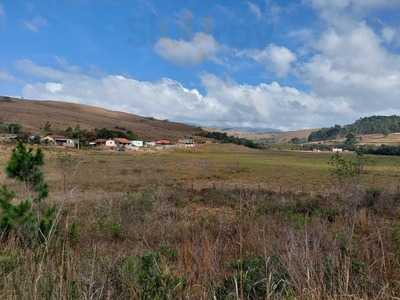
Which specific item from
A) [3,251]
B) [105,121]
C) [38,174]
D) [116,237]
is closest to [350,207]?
[116,237]

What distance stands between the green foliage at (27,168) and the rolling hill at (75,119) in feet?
356

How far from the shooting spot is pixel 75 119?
452ft

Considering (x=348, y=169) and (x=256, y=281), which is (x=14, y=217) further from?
(x=348, y=169)

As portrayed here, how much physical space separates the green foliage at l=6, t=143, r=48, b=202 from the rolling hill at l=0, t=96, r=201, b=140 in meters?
109

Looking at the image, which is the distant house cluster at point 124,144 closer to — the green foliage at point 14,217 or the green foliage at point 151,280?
the green foliage at point 14,217

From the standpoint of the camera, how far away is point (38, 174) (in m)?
8.32

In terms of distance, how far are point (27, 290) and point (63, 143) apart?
101 meters

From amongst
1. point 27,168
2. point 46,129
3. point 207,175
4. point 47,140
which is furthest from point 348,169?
point 46,129

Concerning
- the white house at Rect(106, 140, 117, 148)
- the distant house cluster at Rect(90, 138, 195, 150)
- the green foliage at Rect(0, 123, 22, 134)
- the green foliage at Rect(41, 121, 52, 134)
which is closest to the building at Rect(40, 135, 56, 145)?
the distant house cluster at Rect(90, 138, 195, 150)

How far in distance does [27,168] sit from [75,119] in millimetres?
138272

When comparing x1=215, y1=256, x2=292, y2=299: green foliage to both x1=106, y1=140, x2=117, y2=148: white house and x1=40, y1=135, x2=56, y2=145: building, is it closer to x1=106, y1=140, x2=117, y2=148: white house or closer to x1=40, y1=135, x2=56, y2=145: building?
x1=40, y1=135, x2=56, y2=145: building

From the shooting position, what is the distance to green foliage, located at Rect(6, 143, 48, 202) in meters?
7.91

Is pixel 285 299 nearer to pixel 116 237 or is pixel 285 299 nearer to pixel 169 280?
pixel 169 280

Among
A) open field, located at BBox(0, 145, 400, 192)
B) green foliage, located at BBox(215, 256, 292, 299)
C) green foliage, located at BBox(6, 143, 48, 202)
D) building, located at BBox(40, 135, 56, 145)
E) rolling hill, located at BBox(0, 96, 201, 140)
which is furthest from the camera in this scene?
rolling hill, located at BBox(0, 96, 201, 140)
